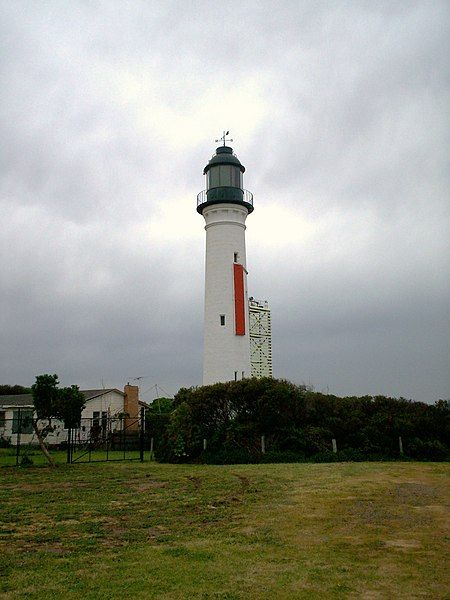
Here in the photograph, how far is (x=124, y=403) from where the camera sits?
126 feet

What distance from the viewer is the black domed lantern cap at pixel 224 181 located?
3120 cm

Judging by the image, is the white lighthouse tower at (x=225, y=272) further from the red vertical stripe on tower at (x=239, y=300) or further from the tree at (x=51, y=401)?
the tree at (x=51, y=401)

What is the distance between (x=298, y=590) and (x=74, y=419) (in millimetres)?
18350

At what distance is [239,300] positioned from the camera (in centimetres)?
3022

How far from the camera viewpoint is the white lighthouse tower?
2952 centimetres

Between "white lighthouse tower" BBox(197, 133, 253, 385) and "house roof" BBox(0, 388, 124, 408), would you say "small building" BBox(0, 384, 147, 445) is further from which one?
"white lighthouse tower" BBox(197, 133, 253, 385)

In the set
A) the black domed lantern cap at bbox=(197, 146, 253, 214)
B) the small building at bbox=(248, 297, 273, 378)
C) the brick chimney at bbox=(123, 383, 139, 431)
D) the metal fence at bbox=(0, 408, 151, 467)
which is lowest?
the metal fence at bbox=(0, 408, 151, 467)

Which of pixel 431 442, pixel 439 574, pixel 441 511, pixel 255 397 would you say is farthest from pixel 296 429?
pixel 439 574

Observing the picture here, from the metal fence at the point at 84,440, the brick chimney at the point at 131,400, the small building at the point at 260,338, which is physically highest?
the small building at the point at 260,338

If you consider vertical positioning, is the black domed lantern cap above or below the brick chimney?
above

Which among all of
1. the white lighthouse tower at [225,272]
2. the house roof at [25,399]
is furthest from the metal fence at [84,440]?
the white lighthouse tower at [225,272]

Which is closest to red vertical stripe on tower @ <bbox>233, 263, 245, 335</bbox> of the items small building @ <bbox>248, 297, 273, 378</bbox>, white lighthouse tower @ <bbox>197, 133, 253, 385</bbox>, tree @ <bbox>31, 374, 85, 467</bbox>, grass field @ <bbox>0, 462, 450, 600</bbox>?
white lighthouse tower @ <bbox>197, 133, 253, 385</bbox>

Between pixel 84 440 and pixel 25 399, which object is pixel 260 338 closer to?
pixel 84 440

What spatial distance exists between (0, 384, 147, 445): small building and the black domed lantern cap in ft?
46.1
